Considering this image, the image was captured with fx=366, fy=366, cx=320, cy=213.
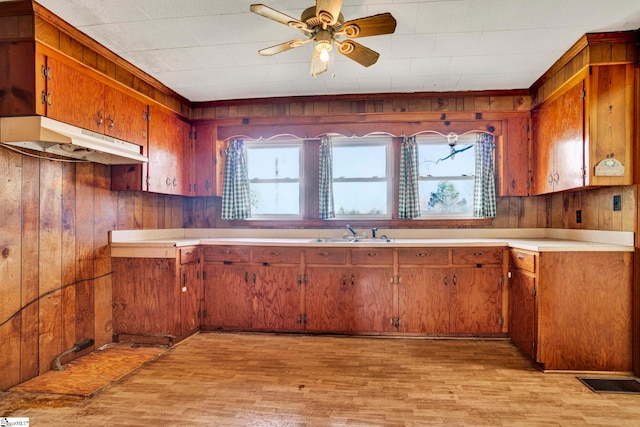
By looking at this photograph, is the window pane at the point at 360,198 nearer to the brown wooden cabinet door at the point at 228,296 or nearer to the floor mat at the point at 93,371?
the brown wooden cabinet door at the point at 228,296

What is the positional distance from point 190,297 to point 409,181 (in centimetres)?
252

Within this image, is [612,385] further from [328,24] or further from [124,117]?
[124,117]

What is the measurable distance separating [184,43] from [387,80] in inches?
71.4

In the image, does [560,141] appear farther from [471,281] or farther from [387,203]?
[387,203]

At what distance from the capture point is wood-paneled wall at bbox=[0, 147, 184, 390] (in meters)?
2.48

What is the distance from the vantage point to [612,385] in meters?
2.51

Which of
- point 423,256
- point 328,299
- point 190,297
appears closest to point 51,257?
point 190,297

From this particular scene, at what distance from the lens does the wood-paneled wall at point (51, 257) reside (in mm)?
2477

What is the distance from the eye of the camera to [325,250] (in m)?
3.52

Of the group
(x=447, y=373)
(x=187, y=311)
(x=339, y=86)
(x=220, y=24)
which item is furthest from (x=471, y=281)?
(x=220, y=24)

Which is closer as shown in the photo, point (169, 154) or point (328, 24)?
point (328, 24)

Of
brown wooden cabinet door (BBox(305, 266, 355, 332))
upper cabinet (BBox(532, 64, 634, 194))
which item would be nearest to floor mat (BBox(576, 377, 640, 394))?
upper cabinet (BBox(532, 64, 634, 194))

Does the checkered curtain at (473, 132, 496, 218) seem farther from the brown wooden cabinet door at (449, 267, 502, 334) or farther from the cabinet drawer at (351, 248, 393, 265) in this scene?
the cabinet drawer at (351, 248, 393, 265)

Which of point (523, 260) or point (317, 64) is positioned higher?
point (317, 64)
